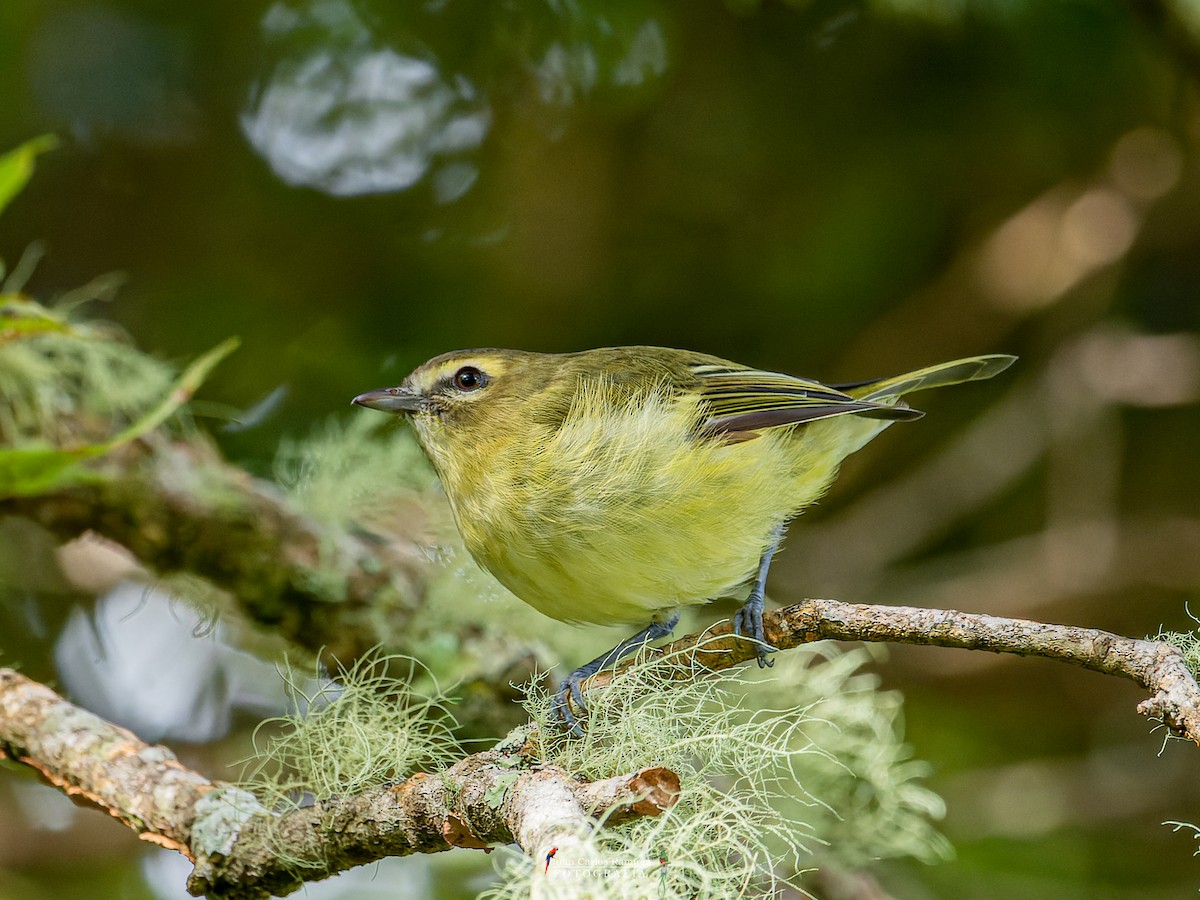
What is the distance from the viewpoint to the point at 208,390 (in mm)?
3756

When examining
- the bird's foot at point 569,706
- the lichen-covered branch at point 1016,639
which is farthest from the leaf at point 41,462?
the lichen-covered branch at point 1016,639

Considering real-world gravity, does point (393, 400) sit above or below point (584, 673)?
above

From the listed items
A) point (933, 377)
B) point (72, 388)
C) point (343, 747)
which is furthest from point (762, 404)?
point (72, 388)

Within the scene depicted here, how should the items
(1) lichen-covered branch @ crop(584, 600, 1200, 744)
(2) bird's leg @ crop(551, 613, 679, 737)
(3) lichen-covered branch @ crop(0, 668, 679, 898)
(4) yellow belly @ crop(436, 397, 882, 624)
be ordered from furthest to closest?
1. (4) yellow belly @ crop(436, 397, 882, 624)
2. (2) bird's leg @ crop(551, 613, 679, 737)
3. (3) lichen-covered branch @ crop(0, 668, 679, 898)
4. (1) lichen-covered branch @ crop(584, 600, 1200, 744)

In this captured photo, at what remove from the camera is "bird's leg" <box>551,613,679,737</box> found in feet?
6.60

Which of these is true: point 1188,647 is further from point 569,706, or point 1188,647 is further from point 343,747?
point 343,747

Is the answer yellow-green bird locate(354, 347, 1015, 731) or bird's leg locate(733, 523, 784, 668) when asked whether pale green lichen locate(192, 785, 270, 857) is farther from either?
bird's leg locate(733, 523, 784, 668)

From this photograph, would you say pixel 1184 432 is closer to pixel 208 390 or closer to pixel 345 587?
pixel 345 587

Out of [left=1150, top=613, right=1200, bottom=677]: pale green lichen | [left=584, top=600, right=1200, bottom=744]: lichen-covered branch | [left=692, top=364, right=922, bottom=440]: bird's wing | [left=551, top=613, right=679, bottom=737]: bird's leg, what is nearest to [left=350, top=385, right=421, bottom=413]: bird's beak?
[left=692, top=364, right=922, bottom=440]: bird's wing

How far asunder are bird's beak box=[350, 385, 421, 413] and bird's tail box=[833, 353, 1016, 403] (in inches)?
46.7

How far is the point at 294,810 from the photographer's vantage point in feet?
6.36

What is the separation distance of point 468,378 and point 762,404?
82 cm

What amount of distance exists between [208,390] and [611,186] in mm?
1647

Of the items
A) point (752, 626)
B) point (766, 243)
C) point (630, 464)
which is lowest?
point (752, 626)
